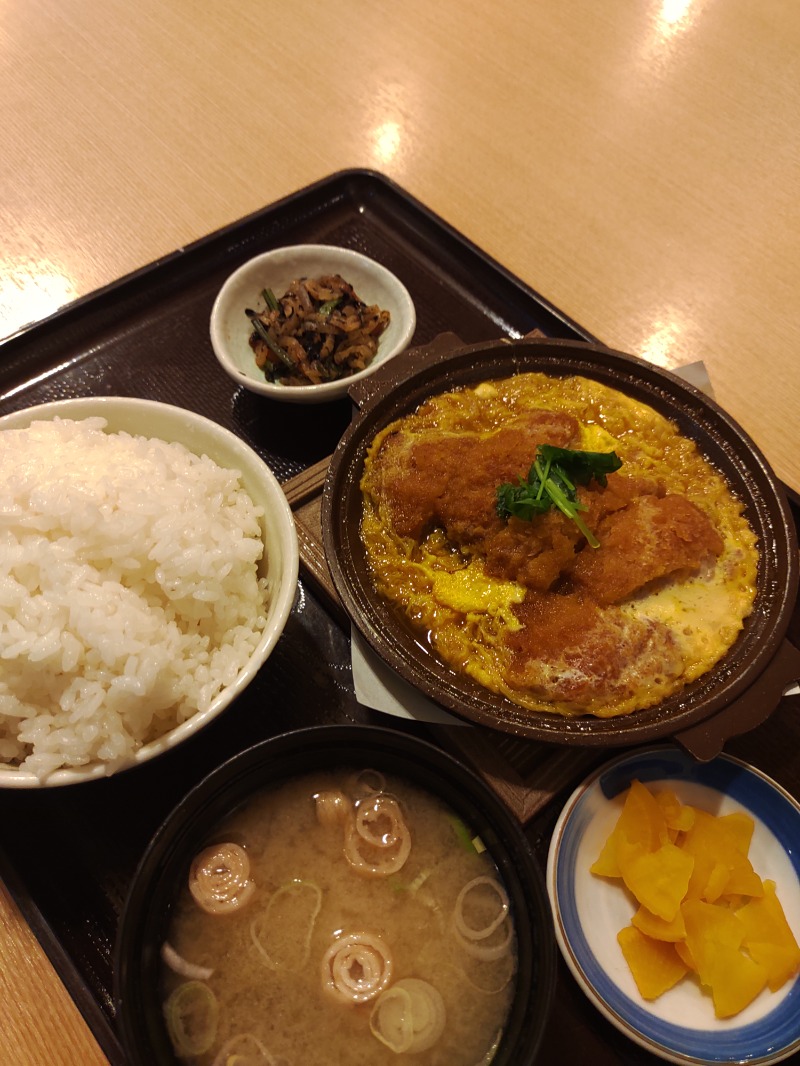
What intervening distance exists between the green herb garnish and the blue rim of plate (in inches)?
25.6

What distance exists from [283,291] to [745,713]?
2.17 m

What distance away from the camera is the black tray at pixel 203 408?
1737mm

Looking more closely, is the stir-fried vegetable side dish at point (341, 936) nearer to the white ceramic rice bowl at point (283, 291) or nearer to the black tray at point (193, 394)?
the black tray at point (193, 394)

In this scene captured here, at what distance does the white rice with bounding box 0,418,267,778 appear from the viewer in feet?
5.09

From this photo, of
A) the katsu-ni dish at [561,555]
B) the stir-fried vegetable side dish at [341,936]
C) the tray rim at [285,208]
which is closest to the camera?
the stir-fried vegetable side dish at [341,936]

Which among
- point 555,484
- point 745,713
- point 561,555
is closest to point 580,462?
point 555,484

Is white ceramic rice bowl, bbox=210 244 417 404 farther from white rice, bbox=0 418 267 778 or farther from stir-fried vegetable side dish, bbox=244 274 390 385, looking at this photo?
white rice, bbox=0 418 267 778

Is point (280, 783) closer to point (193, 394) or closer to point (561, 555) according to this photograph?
point (561, 555)

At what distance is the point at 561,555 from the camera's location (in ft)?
6.49

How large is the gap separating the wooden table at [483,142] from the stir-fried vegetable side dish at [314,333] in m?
0.72

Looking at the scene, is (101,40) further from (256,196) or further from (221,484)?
(221,484)

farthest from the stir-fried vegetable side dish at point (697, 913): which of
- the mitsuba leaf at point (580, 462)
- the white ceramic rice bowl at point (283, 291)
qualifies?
the white ceramic rice bowl at point (283, 291)

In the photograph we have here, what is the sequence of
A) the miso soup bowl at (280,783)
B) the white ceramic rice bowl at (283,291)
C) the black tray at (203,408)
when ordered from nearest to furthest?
the miso soup bowl at (280,783), the black tray at (203,408), the white ceramic rice bowl at (283,291)

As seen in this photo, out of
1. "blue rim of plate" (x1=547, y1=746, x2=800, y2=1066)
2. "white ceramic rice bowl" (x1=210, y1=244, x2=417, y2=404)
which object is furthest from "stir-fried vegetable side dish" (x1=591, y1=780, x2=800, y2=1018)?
"white ceramic rice bowl" (x1=210, y1=244, x2=417, y2=404)
